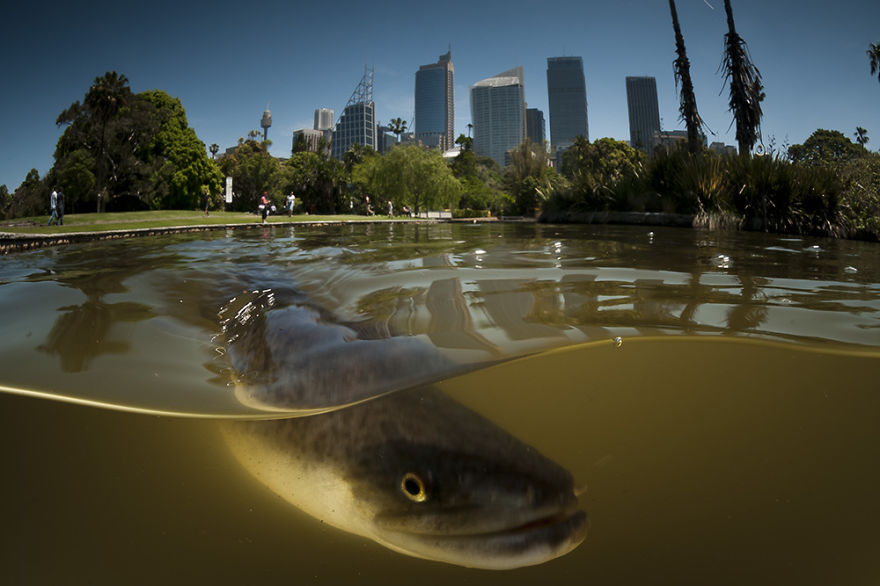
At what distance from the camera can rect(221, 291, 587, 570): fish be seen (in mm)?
1174

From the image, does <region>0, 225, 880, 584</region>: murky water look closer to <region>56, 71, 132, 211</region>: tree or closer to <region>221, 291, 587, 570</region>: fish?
<region>221, 291, 587, 570</region>: fish

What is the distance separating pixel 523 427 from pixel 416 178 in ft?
147

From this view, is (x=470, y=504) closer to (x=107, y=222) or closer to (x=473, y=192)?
(x=107, y=222)

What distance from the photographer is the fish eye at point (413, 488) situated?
1286 mm

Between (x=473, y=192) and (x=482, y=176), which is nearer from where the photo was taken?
(x=473, y=192)

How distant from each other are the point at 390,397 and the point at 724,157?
1277 centimetres

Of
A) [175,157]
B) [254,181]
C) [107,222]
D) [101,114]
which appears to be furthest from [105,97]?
[254,181]

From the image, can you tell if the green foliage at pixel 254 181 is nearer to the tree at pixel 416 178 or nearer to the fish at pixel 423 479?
the tree at pixel 416 178

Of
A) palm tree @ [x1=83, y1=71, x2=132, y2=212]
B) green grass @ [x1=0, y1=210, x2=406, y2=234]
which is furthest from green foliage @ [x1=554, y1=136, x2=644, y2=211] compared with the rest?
palm tree @ [x1=83, y1=71, x2=132, y2=212]

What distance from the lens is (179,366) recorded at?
207 cm

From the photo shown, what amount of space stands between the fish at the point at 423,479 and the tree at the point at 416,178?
43.3 m

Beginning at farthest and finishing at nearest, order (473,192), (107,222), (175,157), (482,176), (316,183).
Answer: (482,176), (473,192), (316,183), (175,157), (107,222)

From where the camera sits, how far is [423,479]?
51.9 inches

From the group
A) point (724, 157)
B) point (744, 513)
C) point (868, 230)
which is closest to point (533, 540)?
point (744, 513)
